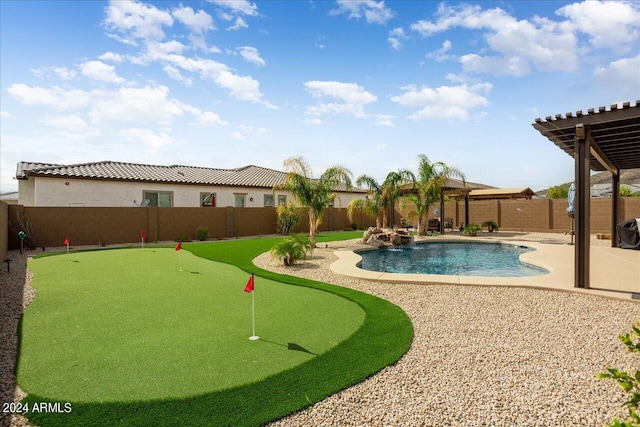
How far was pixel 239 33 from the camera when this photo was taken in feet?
38.7

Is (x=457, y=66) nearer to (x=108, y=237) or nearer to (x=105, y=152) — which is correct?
(x=108, y=237)

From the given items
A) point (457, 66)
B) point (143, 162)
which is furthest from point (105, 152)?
point (457, 66)

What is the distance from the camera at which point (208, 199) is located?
861 inches

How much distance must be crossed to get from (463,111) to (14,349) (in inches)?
589

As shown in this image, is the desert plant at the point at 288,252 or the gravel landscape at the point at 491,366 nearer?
the gravel landscape at the point at 491,366

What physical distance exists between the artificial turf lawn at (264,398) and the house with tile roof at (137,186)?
15.8 meters

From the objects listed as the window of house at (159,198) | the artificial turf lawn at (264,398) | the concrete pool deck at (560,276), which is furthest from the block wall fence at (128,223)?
the artificial turf lawn at (264,398)

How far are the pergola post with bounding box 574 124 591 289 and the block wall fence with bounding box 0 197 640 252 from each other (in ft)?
38.3

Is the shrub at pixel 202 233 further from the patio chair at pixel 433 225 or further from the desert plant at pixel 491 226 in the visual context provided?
the desert plant at pixel 491 226

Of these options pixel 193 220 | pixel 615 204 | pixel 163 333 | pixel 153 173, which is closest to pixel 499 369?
pixel 163 333

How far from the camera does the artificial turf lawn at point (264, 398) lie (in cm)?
274

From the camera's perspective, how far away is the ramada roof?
17703mm

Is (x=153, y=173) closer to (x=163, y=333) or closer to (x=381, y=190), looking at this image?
(x=381, y=190)

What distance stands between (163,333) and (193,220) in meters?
15.2
